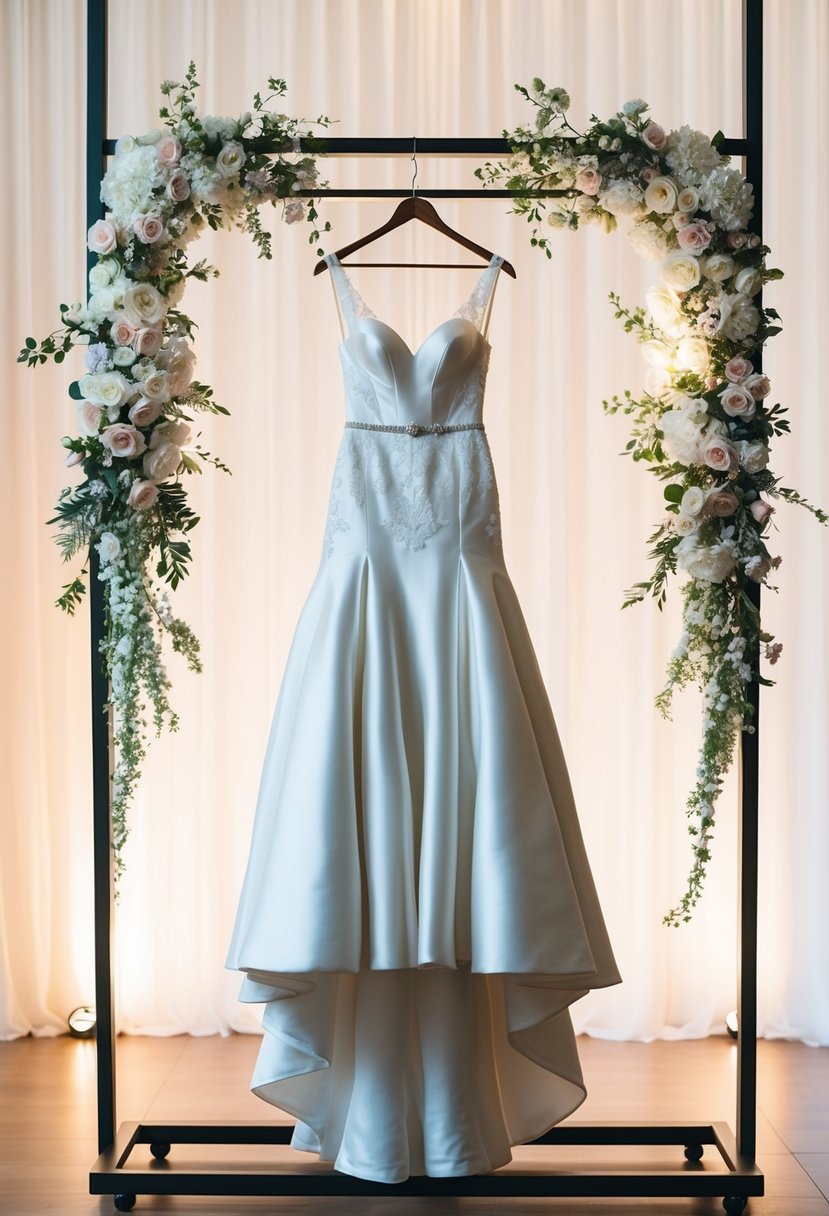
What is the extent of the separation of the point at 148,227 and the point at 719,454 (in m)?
1.38

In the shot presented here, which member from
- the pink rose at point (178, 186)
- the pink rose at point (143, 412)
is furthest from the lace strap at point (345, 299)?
the pink rose at point (143, 412)

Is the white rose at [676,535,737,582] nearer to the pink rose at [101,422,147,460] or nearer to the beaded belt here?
the beaded belt

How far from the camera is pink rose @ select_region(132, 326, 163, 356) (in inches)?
109

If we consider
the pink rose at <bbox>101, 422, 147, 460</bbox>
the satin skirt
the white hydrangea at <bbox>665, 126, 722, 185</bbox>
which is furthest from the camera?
the white hydrangea at <bbox>665, 126, 722, 185</bbox>

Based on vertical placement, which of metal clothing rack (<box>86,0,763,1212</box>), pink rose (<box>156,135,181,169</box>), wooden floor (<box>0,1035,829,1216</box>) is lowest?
wooden floor (<box>0,1035,829,1216</box>)

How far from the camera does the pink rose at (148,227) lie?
9.04 ft

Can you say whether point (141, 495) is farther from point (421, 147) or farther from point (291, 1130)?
point (291, 1130)

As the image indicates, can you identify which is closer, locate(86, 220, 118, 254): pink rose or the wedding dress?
the wedding dress

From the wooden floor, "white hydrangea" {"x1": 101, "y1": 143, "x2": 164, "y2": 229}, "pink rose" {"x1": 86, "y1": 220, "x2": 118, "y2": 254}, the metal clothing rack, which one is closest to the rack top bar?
the metal clothing rack

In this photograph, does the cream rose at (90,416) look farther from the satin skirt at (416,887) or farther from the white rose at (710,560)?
the white rose at (710,560)

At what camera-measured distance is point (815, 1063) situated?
3.88 meters

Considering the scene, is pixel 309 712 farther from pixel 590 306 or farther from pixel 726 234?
pixel 590 306

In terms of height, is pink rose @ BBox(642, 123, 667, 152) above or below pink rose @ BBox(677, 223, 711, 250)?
above

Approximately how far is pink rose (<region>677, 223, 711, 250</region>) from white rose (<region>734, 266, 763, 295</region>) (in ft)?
0.35
